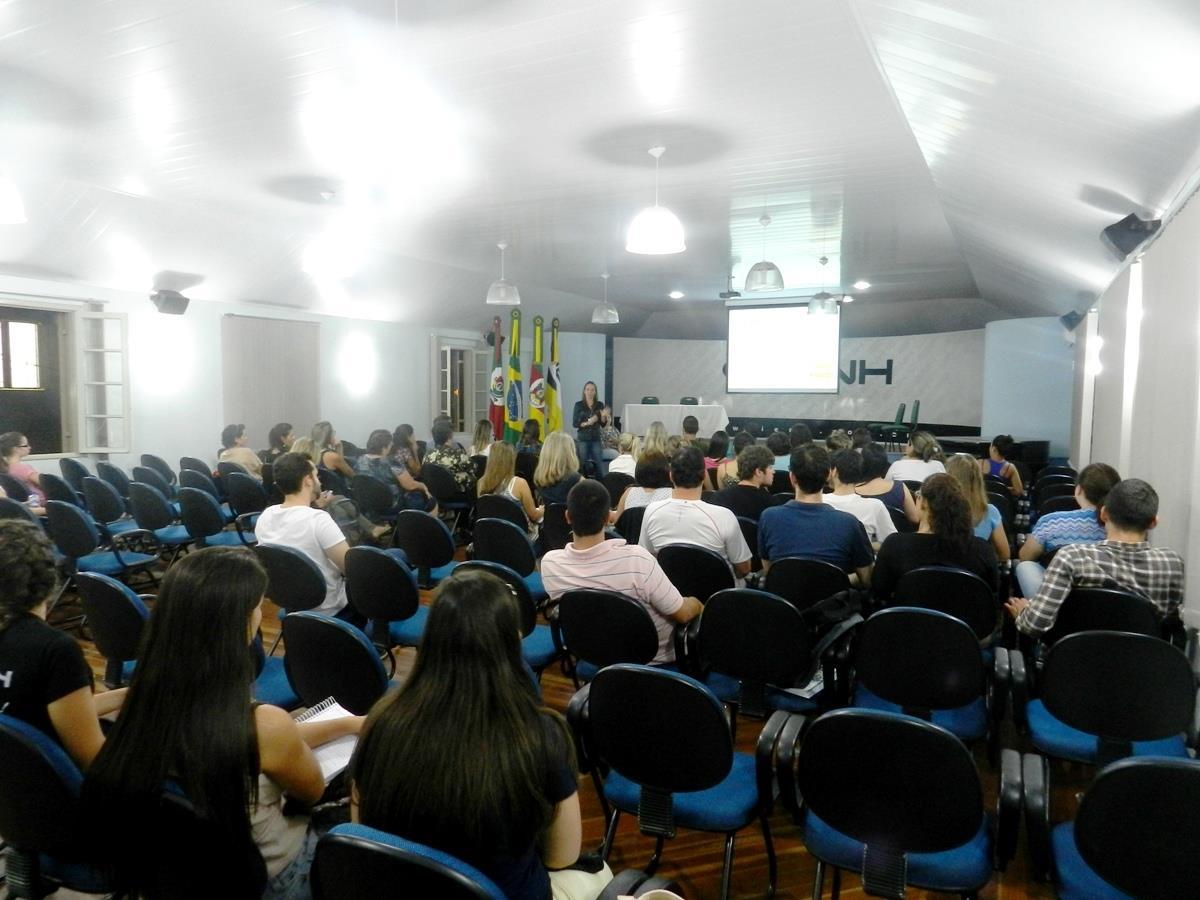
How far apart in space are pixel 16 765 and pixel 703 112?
447 centimetres

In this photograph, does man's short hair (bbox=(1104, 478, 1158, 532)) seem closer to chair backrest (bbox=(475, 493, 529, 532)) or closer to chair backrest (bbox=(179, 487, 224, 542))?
chair backrest (bbox=(475, 493, 529, 532))

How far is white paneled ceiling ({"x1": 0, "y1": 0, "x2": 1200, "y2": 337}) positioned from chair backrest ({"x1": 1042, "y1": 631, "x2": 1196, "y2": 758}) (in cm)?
200

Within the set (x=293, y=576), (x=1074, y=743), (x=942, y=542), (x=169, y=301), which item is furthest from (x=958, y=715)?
(x=169, y=301)

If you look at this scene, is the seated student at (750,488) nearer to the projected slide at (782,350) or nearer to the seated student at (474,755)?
the seated student at (474,755)

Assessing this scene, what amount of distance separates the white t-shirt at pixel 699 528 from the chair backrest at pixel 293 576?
1.68 m

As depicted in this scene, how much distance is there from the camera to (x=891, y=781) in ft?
5.85

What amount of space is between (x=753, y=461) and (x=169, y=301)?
7.69 m

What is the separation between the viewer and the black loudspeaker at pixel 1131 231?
4.49 metres

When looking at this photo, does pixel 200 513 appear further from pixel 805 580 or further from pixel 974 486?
pixel 974 486

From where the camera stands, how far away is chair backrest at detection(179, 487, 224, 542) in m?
5.46

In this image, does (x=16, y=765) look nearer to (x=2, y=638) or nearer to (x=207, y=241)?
(x=2, y=638)

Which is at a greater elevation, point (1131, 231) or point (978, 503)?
point (1131, 231)

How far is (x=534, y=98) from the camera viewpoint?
434 cm

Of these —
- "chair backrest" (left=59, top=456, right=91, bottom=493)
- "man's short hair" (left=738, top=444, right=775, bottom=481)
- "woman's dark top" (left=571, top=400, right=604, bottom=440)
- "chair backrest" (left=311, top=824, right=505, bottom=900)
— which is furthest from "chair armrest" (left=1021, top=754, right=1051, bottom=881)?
"woman's dark top" (left=571, top=400, right=604, bottom=440)
